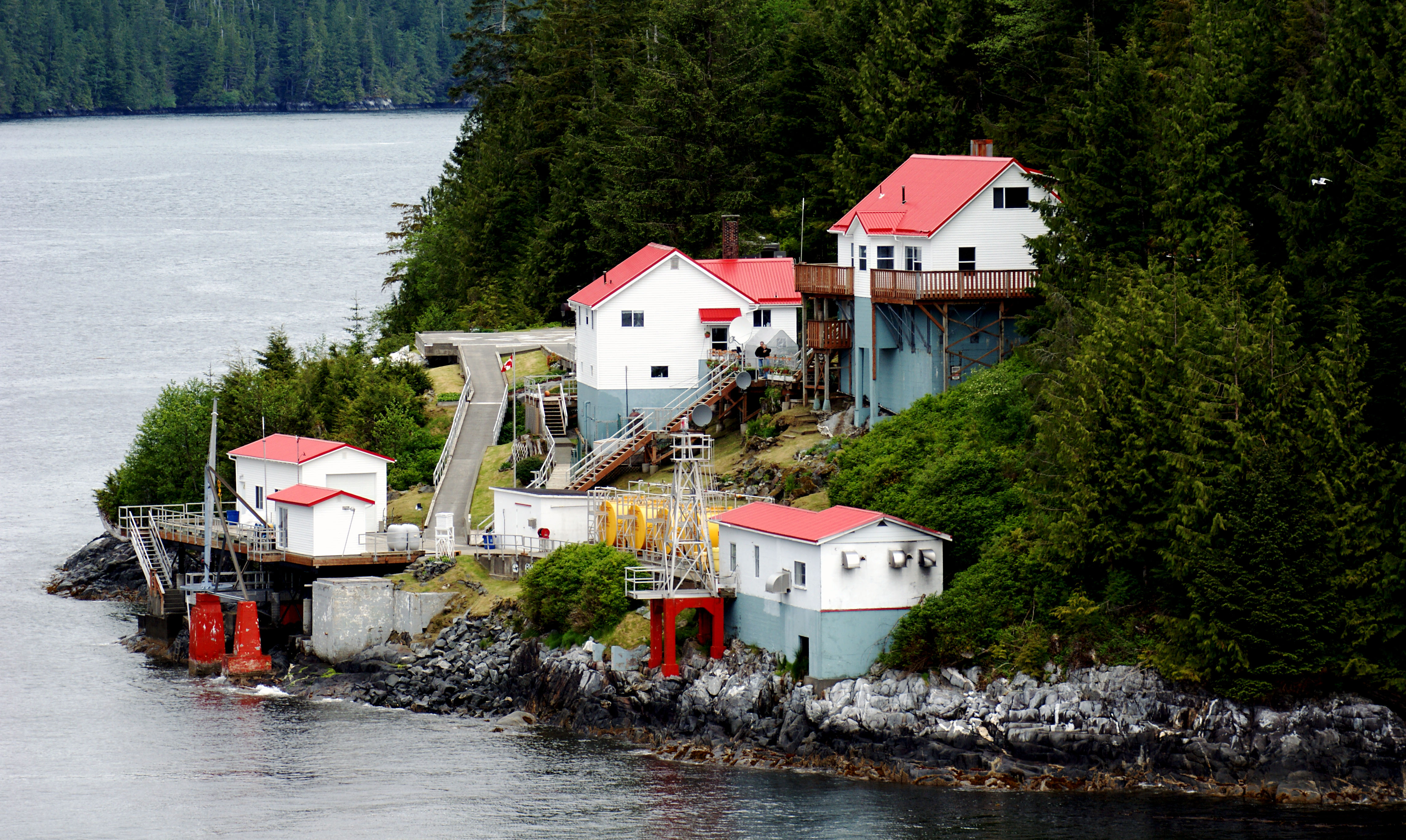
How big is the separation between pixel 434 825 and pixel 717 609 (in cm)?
1148

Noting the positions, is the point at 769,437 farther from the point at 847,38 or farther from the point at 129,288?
the point at 129,288

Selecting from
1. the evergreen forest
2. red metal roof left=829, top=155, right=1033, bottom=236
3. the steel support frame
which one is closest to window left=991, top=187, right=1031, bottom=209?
red metal roof left=829, top=155, right=1033, bottom=236

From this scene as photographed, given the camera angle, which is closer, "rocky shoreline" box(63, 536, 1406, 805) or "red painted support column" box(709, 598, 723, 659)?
"rocky shoreline" box(63, 536, 1406, 805)

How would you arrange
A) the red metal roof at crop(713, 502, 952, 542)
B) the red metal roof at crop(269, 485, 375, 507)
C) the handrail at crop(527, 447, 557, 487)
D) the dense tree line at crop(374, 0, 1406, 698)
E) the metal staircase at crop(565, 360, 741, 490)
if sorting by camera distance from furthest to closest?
1. the handrail at crop(527, 447, 557, 487)
2. the metal staircase at crop(565, 360, 741, 490)
3. the red metal roof at crop(269, 485, 375, 507)
4. the red metal roof at crop(713, 502, 952, 542)
5. the dense tree line at crop(374, 0, 1406, 698)

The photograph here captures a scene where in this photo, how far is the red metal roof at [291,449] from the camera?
68.8m

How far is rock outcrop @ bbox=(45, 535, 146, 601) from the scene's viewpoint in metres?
79.6

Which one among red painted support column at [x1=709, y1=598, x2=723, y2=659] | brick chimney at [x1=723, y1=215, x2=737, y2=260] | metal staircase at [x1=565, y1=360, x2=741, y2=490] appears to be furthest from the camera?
brick chimney at [x1=723, y1=215, x2=737, y2=260]

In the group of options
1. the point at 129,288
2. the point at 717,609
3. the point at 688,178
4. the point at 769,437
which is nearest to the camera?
the point at 717,609

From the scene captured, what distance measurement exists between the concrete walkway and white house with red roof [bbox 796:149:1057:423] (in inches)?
564

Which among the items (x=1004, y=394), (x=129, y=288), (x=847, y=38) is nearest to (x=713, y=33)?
(x=847, y=38)

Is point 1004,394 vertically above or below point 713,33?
below

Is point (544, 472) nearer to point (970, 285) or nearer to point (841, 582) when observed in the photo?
point (970, 285)

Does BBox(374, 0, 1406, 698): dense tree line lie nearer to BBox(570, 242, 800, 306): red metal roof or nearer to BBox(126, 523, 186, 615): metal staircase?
BBox(570, 242, 800, 306): red metal roof

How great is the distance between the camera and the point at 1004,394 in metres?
59.0
